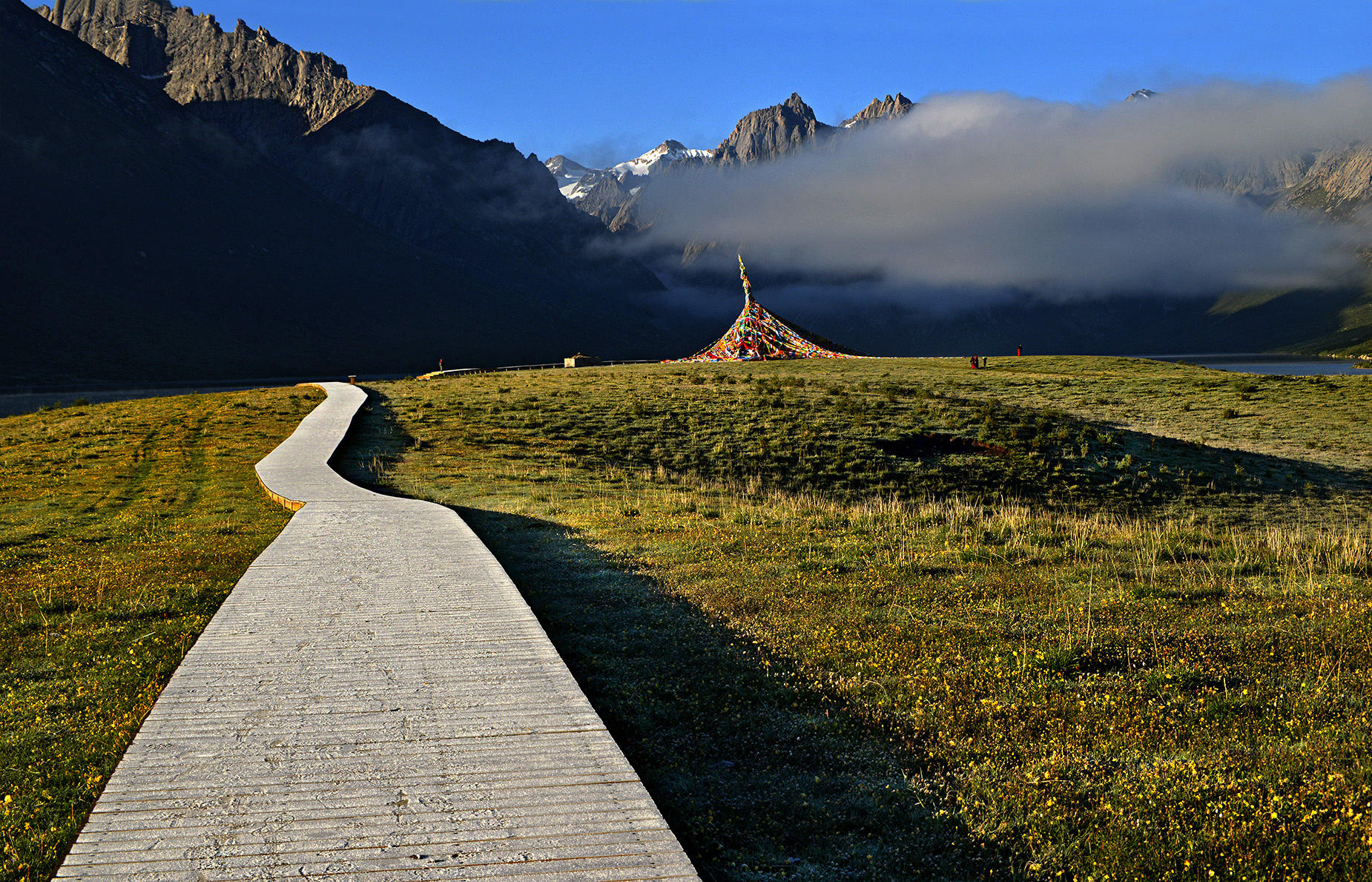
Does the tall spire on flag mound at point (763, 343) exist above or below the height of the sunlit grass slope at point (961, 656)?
above

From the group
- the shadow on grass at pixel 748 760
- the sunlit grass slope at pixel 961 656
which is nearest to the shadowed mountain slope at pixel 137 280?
the sunlit grass slope at pixel 961 656

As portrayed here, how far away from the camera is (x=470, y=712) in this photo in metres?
6.05

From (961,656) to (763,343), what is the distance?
5565 centimetres

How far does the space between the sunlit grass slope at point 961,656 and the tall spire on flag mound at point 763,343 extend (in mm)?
38877

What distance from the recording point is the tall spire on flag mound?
62.1m

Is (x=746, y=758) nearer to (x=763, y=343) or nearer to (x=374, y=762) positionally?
(x=374, y=762)

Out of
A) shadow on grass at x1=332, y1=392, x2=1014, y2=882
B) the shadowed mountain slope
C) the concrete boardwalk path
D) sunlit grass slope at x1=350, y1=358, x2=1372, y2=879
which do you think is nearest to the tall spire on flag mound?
sunlit grass slope at x1=350, y1=358, x2=1372, y2=879

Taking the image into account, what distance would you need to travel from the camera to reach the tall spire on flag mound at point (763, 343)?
204 ft

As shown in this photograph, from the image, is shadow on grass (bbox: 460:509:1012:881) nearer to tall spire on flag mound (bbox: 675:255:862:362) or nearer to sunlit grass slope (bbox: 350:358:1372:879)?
sunlit grass slope (bbox: 350:358:1372:879)

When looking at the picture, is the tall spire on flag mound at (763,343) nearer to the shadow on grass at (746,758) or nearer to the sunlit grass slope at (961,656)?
the sunlit grass slope at (961,656)

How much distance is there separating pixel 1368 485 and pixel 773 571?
20.8m

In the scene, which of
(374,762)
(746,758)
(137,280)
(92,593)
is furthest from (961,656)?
(137,280)

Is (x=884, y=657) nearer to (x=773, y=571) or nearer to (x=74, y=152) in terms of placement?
(x=773, y=571)

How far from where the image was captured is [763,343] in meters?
62.8
